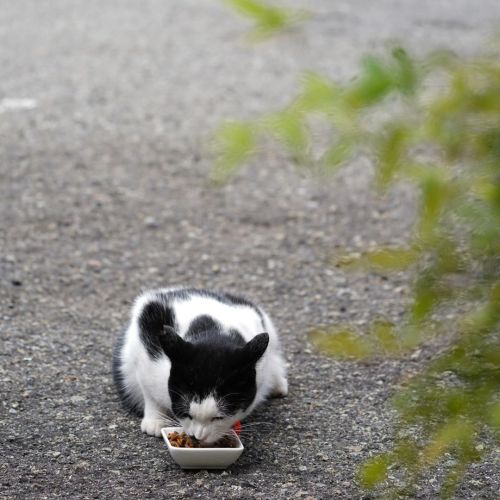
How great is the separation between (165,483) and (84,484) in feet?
0.98

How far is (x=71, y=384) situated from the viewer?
181 inches

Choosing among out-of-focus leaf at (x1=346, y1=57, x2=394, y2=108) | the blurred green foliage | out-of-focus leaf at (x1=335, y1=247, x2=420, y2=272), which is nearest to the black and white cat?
the blurred green foliage

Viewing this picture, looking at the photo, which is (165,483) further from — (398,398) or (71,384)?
(398,398)

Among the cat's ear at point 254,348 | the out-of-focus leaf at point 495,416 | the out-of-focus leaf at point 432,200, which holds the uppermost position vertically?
the out-of-focus leaf at point 432,200

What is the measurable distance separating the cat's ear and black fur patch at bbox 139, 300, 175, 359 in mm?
434

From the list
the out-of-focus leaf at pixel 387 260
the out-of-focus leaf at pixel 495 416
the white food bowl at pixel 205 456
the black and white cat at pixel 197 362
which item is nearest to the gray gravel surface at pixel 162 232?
the white food bowl at pixel 205 456

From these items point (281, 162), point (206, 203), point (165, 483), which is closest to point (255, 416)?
point (165, 483)

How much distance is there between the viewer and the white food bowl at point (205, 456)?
12.2 ft

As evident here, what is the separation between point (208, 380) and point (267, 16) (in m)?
2.14

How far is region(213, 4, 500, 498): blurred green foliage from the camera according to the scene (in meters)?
1.77

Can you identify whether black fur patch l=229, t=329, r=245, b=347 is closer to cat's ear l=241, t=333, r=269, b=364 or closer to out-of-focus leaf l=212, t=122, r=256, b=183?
cat's ear l=241, t=333, r=269, b=364

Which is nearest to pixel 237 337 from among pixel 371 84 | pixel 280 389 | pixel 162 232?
pixel 280 389

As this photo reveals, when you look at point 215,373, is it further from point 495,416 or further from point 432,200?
point 432,200

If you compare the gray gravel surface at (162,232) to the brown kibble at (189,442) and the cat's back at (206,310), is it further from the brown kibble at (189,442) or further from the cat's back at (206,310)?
the cat's back at (206,310)
